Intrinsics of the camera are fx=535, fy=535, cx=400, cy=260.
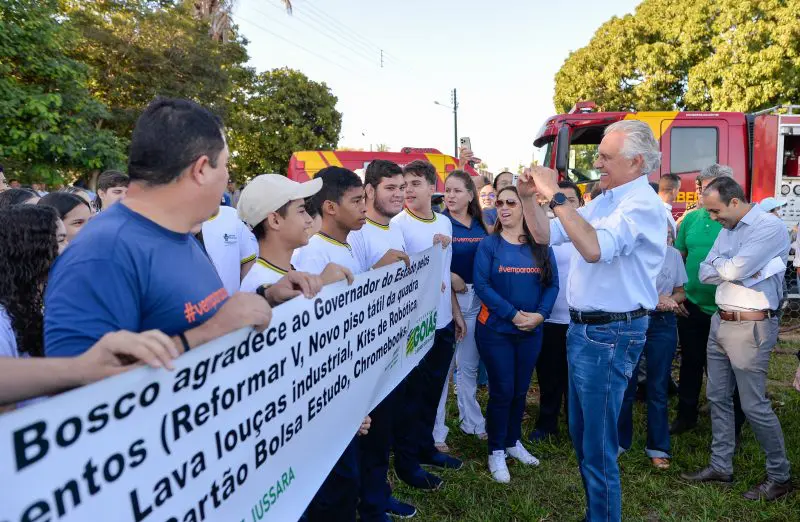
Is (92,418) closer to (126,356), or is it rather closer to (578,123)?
(126,356)

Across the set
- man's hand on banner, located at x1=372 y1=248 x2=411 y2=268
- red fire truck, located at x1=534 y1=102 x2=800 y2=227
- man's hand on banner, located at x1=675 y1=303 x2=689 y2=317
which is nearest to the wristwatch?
man's hand on banner, located at x1=372 y1=248 x2=411 y2=268

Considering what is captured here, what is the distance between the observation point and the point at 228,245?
374 cm

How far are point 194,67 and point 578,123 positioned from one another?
15669 mm

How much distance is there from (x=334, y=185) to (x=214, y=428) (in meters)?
1.74

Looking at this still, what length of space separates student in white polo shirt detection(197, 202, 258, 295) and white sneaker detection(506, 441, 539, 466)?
2444mm

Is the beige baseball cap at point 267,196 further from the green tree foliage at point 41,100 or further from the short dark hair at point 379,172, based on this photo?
the green tree foliage at point 41,100

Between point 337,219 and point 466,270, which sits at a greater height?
point 337,219

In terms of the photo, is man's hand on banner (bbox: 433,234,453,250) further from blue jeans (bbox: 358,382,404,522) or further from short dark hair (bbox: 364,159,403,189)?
blue jeans (bbox: 358,382,404,522)

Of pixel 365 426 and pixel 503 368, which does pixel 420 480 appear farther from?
pixel 365 426

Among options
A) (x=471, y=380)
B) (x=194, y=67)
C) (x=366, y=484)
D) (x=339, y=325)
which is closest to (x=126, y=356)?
(x=339, y=325)

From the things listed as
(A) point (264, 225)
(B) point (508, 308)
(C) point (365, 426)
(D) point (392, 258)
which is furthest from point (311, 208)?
(B) point (508, 308)

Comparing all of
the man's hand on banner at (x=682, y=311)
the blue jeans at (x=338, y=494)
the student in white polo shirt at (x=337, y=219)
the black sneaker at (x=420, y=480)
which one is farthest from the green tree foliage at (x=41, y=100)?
the man's hand on banner at (x=682, y=311)

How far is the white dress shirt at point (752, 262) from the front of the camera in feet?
11.8

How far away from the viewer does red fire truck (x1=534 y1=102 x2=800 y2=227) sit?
354 inches
